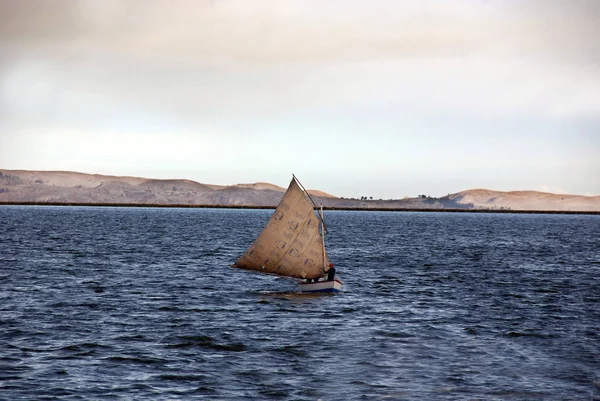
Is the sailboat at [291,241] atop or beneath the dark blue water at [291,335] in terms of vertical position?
atop

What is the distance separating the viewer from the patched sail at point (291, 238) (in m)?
48.2

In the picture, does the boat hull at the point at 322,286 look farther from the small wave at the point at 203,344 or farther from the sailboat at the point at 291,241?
the small wave at the point at 203,344

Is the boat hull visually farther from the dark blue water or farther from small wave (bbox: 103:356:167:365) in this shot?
small wave (bbox: 103:356:167:365)

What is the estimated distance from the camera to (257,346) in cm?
3216

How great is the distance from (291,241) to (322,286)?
412 cm

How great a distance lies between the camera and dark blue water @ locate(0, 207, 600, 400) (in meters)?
25.6

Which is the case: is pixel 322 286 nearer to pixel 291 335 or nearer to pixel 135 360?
pixel 291 335

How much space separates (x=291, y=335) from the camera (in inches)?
1377

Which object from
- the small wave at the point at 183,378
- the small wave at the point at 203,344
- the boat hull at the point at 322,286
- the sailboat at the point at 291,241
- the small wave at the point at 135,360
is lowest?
the small wave at the point at 183,378

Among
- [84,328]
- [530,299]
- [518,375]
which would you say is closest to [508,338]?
[518,375]

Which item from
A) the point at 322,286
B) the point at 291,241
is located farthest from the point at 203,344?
the point at 322,286

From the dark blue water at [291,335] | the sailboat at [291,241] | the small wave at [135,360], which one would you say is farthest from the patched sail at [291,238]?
the small wave at [135,360]

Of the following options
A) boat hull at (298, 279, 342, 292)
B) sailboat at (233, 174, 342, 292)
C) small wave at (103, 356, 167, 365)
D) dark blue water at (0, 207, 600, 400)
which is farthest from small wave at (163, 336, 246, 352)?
boat hull at (298, 279, 342, 292)

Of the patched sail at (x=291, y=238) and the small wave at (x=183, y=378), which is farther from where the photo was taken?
the patched sail at (x=291, y=238)
